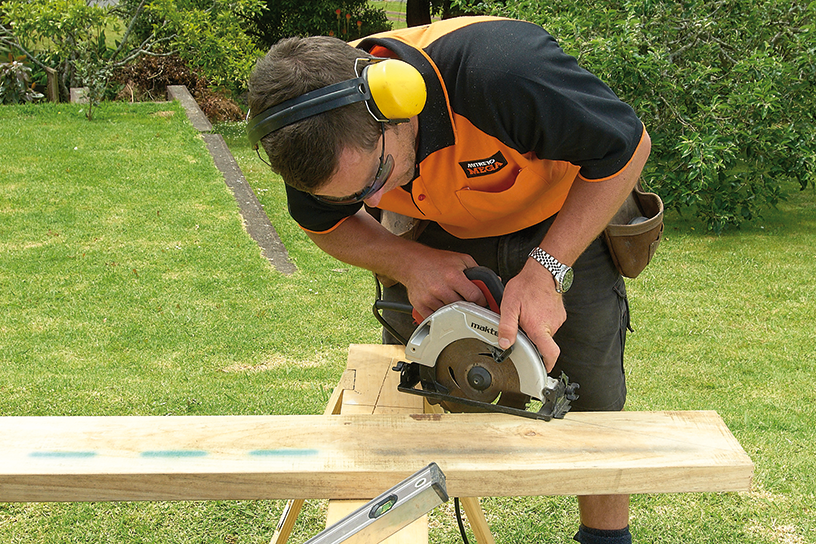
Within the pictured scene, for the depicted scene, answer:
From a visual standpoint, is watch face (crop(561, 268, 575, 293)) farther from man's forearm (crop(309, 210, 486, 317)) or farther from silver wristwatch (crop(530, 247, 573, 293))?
man's forearm (crop(309, 210, 486, 317))

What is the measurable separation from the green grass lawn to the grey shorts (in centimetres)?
81

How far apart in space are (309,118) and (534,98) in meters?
0.51

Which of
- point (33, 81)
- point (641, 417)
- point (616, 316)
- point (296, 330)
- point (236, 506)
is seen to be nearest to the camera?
point (641, 417)

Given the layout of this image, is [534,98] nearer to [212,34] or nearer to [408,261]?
[408,261]

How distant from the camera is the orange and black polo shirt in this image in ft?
5.25

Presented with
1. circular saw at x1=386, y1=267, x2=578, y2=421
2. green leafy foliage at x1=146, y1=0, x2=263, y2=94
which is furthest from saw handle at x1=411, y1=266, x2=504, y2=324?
green leafy foliage at x1=146, y1=0, x2=263, y2=94

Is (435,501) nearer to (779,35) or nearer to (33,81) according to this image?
(779,35)

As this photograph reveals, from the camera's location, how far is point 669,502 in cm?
289

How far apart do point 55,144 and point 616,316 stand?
7000 mm

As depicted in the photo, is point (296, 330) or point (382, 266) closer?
point (382, 266)

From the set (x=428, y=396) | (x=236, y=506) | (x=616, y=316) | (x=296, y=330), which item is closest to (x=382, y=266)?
(x=428, y=396)

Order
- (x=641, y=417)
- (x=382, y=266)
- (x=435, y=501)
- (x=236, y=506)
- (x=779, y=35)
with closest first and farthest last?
(x=435, y=501) → (x=641, y=417) → (x=382, y=266) → (x=236, y=506) → (x=779, y=35)

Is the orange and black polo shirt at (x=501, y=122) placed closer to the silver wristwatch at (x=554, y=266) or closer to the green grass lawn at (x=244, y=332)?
the silver wristwatch at (x=554, y=266)

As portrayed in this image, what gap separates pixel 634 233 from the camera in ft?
6.89
